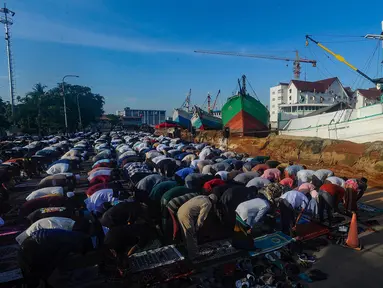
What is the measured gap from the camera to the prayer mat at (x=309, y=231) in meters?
7.04

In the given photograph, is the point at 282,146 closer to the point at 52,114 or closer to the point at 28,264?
the point at 28,264

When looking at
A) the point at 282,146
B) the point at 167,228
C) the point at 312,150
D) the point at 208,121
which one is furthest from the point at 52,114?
the point at 167,228

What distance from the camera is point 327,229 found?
745 centimetres

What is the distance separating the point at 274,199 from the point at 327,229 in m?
1.62

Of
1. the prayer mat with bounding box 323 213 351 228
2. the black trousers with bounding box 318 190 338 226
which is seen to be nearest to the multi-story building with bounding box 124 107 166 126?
the prayer mat with bounding box 323 213 351 228

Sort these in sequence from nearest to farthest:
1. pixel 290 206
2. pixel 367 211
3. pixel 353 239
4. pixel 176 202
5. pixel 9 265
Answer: pixel 9 265
pixel 353 239
pixel 176 202
pixel 290 206
pixel 367 211

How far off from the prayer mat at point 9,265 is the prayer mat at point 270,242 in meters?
5.05

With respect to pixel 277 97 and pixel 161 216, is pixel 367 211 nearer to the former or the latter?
pixel 161 216

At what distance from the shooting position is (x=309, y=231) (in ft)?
24.2

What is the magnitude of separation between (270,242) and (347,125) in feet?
65.0

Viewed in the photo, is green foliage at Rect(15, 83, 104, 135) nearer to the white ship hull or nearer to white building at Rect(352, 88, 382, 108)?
the white ship hull

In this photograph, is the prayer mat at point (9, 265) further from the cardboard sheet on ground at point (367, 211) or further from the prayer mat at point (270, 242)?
the cardboard sheet on ground at point (367, 211)

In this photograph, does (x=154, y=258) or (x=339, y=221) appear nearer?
(x=154, y=258)

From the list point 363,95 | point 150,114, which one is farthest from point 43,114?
point 150,114
